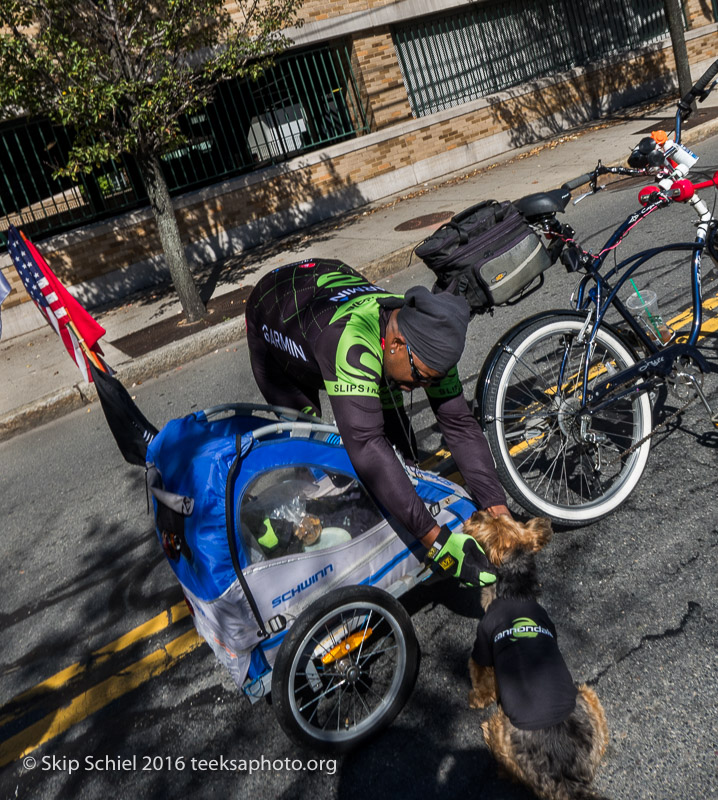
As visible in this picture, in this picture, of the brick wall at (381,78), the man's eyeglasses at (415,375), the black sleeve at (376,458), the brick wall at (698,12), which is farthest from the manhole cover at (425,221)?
the brick wall at (698,12)

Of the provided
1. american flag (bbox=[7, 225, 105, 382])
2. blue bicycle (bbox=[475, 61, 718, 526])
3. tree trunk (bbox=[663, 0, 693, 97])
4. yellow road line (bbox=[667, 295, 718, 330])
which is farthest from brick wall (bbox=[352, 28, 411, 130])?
blue bicycle (bbox=[475, 61, 718, 526])

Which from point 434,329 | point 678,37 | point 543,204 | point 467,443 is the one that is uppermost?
point 678,37

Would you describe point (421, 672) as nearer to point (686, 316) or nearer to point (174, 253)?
point (686, 316)

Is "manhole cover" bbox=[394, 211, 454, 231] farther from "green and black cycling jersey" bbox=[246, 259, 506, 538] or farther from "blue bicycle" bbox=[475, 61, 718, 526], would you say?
"green and black cycling jersey" bbox=[246, 259, 506, 538]

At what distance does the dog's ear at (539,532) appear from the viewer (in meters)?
2.73

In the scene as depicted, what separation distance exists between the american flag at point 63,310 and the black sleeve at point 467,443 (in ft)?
9.17

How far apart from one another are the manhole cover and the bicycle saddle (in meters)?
7.50

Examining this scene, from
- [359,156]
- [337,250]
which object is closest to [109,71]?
[337,250]

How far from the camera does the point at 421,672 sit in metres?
3.12

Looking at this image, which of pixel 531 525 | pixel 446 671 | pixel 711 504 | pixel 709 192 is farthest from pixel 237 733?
pixel 709 192

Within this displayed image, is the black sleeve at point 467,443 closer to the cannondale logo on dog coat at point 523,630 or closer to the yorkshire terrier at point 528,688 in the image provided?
the yorkshire terrier at point 528,688

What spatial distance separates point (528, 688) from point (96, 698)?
2.07 m

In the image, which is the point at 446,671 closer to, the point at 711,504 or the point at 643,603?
the point at 643,603

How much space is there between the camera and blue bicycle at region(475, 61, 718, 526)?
347 centimetres
